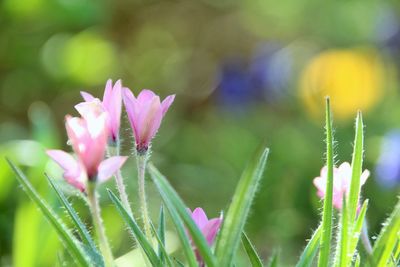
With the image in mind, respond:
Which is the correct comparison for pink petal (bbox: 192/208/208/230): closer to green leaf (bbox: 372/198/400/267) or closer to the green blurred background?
green leaf (bbox: 372/198/400/267)

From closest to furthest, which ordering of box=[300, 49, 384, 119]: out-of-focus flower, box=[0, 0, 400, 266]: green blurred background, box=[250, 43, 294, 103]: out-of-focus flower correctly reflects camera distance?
box=[0, 0, 400, 266]: green blurred background < box=[300, 49, 384, 119]: out-of-focus flower < box=[250, 43, 294, 103]: out-of-focus flower

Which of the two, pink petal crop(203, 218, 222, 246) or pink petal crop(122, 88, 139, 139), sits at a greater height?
pink petal crop(122, 88, 139, 139)

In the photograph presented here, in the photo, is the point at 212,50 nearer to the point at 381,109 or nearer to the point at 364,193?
the point at 381,109

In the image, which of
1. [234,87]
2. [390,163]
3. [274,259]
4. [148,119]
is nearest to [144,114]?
[148,119]

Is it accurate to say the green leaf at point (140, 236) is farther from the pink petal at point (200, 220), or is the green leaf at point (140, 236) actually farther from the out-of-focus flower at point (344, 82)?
the out-of-focus flower at point (344, 82)

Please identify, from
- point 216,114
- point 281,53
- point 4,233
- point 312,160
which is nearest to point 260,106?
point 216,114

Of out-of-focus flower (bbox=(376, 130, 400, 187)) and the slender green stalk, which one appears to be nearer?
the slender green stalk

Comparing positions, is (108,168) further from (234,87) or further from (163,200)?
(234,87)

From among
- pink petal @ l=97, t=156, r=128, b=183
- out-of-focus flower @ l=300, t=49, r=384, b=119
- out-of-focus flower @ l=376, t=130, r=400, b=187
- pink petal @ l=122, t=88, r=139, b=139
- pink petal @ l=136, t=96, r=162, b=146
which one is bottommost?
pink petal @ l=97, t=156, r=128, b=183

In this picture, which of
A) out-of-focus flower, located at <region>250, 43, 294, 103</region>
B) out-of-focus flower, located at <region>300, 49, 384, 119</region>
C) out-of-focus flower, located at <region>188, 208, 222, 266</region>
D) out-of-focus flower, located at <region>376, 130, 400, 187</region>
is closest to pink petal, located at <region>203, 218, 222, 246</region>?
out-of-focus flower, located at <region>188, 208, 222, 266</region>

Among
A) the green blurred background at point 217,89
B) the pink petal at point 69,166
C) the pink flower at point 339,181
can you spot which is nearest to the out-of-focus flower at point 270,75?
the green blurred background at point 217,89
